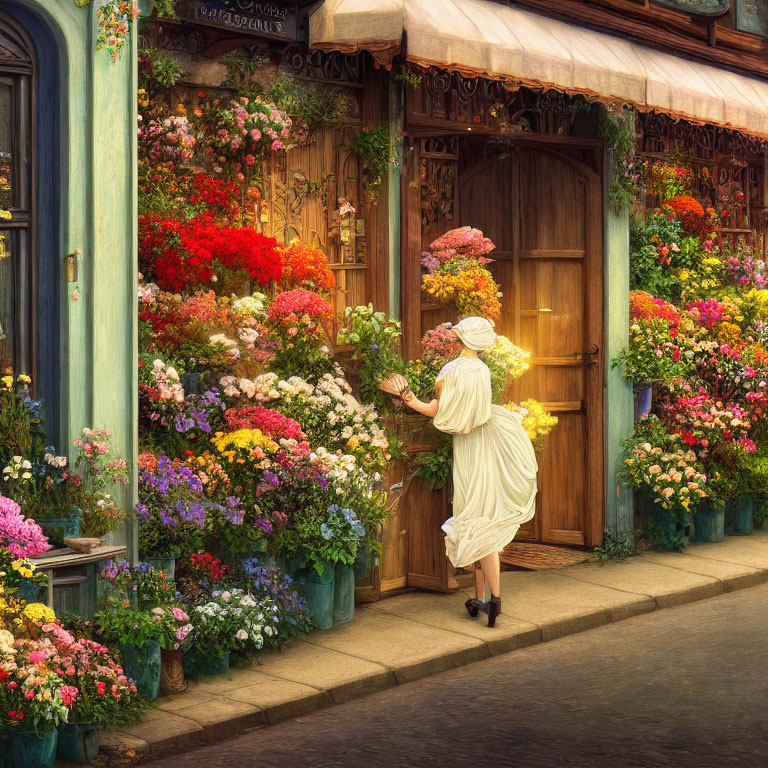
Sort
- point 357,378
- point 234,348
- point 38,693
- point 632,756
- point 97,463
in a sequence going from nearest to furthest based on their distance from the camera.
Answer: point 38,693
point 632,756
point 97,463
point 234,348
point 357,378

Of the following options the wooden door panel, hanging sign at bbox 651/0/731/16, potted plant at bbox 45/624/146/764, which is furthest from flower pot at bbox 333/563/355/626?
hanging sign at bbox 651/0/731/16

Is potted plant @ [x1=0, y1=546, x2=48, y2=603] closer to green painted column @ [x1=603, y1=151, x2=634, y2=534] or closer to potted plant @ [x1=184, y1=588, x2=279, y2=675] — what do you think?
→ potted plant @ [x1=184, y1=588, x2=279, y2=675]

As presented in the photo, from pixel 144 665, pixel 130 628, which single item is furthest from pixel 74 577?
pixel 144 665

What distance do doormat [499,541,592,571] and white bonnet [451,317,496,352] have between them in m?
2.83

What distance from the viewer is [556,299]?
12.8 m

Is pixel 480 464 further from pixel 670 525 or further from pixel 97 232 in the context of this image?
pixel 670 525

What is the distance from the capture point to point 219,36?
9.88 metres

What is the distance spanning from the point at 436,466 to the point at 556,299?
9.25 feet

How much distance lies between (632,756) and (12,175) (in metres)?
4.67

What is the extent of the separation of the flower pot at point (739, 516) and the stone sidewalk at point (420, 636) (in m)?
0.46

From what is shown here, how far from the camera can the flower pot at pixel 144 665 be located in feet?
25.3

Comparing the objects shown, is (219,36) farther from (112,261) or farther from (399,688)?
(399,688)

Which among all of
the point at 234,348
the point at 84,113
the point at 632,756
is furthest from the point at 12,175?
the point at 632,756

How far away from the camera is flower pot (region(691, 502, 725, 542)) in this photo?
42.5 ft
